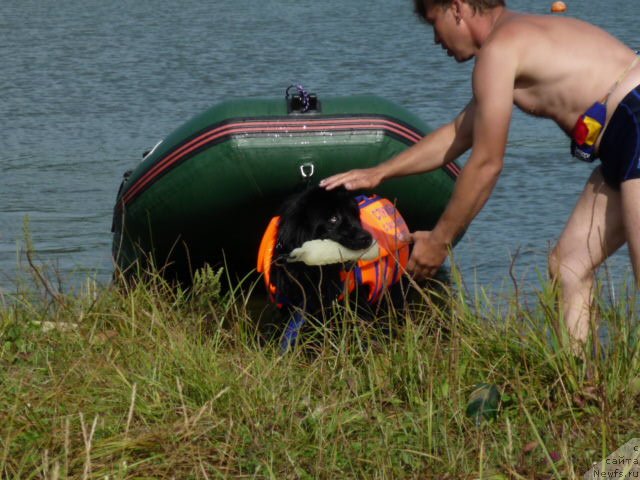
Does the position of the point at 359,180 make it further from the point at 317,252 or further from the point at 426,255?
the point at 426,255

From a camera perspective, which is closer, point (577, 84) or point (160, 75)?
point (577, 84)

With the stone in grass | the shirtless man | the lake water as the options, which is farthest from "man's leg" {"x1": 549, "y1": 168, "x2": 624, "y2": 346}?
the stone in grass

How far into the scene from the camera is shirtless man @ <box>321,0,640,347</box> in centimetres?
396

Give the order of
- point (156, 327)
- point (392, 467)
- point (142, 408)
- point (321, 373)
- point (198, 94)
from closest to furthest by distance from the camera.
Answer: point (392, 467) < point (142, 408) < point (321, 373) < point (156, 327) < point (198, 94)

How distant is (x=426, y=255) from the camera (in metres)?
4.35

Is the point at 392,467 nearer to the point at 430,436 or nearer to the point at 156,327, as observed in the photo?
the point at 430,436

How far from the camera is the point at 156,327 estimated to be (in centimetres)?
441

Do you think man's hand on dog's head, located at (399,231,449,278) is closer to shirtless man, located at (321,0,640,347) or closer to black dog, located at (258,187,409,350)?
shirtless man, located at (321,0,640,347)

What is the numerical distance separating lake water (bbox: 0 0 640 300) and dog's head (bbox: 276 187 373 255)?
0.59m

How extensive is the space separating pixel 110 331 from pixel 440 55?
1161cm

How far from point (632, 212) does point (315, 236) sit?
1394mm

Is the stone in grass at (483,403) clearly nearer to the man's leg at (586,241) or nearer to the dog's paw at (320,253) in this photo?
the man's leg at (586,241)

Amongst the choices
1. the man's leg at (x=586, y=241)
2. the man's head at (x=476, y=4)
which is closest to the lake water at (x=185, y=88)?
the man's leg at (x=586, y=241)

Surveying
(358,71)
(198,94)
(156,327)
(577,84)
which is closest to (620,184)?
(577,84)
